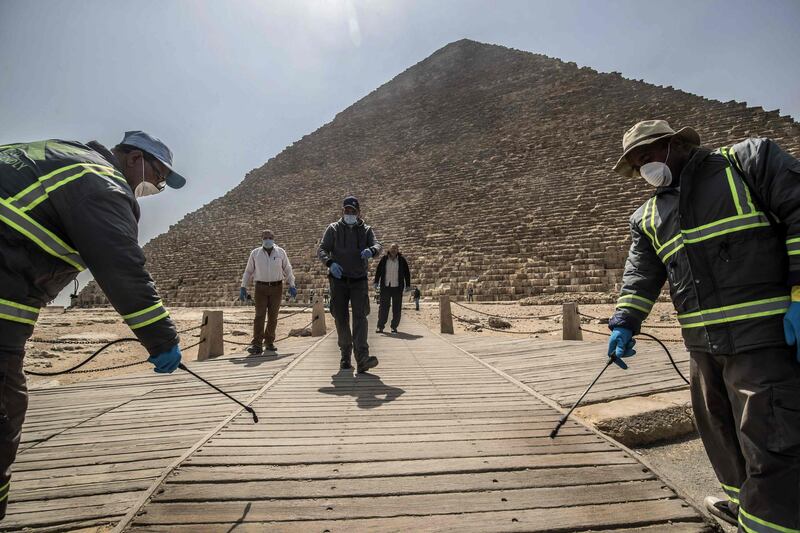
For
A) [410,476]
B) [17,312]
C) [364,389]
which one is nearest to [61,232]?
[17,312]

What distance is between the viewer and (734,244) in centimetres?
142

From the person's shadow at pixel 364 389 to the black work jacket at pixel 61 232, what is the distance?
5.66ft

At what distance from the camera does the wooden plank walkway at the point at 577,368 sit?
2.97 m

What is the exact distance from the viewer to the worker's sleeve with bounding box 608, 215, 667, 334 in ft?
6.07

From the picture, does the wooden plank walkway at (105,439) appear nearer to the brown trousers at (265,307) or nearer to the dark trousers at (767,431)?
the brown trousers at (265,307)

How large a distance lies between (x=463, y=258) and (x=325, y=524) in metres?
18.9

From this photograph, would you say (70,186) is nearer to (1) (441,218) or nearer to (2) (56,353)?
(2) (56,353)

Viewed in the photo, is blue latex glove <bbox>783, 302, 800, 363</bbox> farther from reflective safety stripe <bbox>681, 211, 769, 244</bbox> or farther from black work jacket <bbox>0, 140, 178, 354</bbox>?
black work jacket <bbox>0, 140, 178, 354</bbox>

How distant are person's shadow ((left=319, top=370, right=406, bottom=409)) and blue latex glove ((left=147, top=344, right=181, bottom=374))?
1.38 metres

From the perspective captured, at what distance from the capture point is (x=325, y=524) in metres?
1.34

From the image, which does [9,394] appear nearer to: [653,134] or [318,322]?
[653,134]

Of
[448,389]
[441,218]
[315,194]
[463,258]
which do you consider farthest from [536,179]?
[448,389]

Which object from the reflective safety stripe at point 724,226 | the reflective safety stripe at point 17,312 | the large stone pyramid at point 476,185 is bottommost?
the reflective safety stripe at point 17,312

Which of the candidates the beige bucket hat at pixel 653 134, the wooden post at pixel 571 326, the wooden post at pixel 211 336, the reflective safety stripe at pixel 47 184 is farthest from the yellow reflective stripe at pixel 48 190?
the wooden post at pixel 571 326
